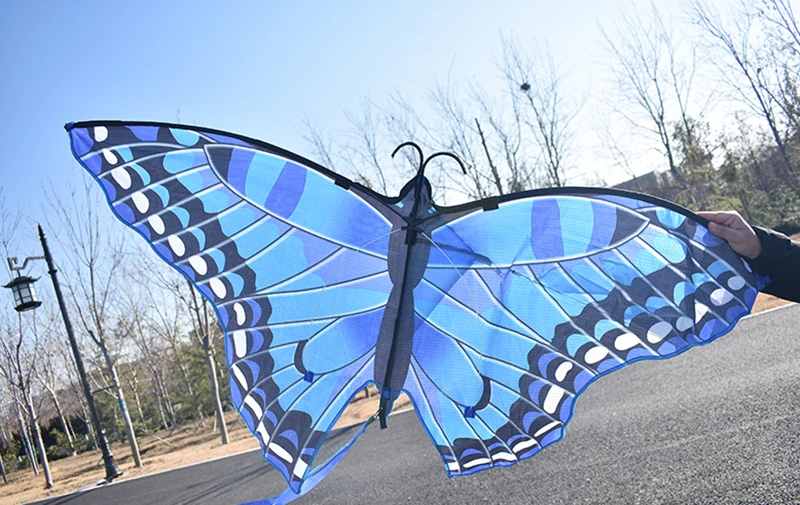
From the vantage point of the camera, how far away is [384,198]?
171 cm

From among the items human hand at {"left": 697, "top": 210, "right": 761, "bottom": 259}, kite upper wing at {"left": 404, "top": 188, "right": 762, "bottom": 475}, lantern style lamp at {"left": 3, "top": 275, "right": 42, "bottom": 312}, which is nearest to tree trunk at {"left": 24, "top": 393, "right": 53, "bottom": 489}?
lantern style lamp at {"left": 3, "top": 275, "right": 42, "bottom": 312}

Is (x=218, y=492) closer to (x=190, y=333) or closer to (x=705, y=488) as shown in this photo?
(x=705, y=488)

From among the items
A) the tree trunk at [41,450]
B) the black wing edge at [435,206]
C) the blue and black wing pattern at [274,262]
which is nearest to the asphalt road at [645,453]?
the black wing edge at [435,206]

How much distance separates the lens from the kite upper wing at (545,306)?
1620mm

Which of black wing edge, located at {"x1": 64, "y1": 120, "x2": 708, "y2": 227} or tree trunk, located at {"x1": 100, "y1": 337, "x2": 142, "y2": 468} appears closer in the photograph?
black wing edge, located at {"x1": 64, "y1": 120, "x2": 708, "y2": 227}

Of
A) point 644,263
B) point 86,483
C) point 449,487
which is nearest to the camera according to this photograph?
point 644,263

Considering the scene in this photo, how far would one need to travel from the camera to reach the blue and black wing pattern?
1.77m

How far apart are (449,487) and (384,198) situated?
490cm

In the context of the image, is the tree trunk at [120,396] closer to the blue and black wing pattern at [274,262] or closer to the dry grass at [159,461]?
the dry grass at [159,461]

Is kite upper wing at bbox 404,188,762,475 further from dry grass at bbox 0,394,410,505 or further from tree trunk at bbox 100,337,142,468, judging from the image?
tree trunk at bbox 100,337,142,468

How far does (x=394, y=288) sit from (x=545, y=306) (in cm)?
55

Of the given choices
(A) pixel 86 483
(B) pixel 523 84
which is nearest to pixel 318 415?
(B) pixel 523 84

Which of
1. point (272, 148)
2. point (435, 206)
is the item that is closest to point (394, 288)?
point (435, 206)

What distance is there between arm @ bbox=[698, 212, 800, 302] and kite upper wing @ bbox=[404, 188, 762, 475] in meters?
0.04
